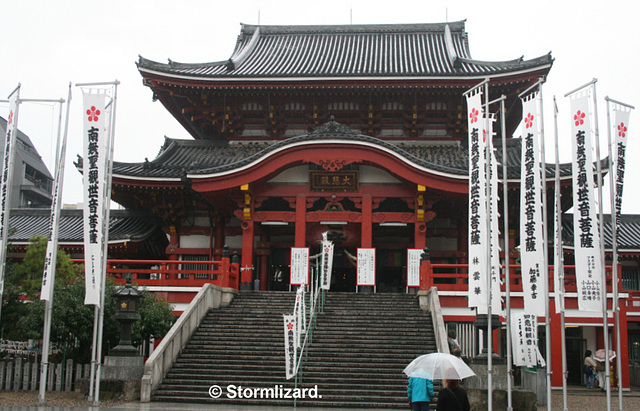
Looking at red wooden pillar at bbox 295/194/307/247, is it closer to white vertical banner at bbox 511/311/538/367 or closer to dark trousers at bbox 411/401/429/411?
white vertical banner at bbox 511/311/538/367

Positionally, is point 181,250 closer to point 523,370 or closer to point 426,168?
point 426,168

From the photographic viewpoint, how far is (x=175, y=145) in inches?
1001

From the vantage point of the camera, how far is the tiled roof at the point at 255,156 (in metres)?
20.0

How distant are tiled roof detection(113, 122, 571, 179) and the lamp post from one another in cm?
664

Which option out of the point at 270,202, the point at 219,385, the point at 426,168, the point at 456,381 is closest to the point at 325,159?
the point at 426,168

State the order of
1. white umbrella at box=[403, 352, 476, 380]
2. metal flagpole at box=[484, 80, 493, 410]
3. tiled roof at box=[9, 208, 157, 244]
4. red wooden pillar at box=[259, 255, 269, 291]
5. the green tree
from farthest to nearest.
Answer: red wooden pillar at box=[259, 255, 269, 291]
tiled roof at box=[9, 208, 157, 244]
the green tree
metal flagpole at box=[484, 80, 493, 410]
white umbrella at box=[403, 352, 476, 380]

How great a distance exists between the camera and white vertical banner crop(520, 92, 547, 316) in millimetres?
12906

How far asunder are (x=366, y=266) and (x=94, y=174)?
8.80m

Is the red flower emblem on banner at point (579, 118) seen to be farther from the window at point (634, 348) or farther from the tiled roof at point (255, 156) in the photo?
the window at point (634, 348)

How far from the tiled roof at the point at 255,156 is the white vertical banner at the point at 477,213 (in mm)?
5409

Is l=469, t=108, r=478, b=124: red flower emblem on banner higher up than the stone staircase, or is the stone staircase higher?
l=469, t=108, r=478, b=124: red flower emblem on banner

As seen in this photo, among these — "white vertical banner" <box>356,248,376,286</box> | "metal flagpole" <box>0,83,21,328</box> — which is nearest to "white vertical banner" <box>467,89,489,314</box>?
"white vertical banner" <box>356,248,376,286</box>

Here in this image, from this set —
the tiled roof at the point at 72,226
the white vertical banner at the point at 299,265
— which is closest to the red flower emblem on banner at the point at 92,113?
the white vertical banner at the point at 299,265

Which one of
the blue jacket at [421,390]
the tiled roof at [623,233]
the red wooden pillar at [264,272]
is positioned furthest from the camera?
the red wooden pillar at [264,272]
